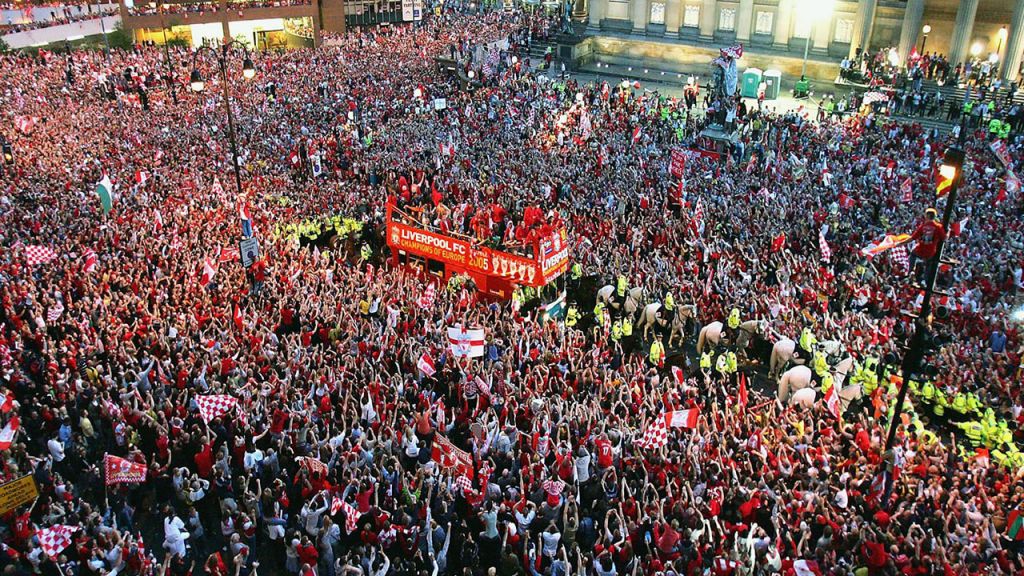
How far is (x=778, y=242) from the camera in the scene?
20.9 m

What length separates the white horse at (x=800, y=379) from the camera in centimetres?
1562

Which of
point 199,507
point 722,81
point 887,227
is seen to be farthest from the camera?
point 722,81

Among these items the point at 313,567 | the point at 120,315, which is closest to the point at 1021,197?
the point at 313,567

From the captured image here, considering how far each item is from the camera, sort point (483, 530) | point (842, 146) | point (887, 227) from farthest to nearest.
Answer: point (842, 146) → point (887, 227) → point (483, 530)

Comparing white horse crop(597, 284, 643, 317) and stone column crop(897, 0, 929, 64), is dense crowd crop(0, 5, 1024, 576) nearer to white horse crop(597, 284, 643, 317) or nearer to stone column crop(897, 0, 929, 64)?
white horse crop(597, 284, 643, 317)

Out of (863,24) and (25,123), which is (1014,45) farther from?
(25,123)

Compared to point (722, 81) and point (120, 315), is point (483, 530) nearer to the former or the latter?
point (120, 315)

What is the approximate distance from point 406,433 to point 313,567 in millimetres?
2908

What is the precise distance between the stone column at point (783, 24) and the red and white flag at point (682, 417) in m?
42.6

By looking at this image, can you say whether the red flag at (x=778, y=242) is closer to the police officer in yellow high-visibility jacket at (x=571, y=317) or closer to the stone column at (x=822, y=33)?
the police officer in yellow high-visibility jacket at (x=571, y=317)

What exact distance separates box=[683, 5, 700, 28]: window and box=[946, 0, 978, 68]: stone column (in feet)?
51.8

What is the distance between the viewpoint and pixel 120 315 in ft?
59.6

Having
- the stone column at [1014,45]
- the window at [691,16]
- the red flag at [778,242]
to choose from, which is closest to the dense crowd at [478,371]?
the red flag at [778,242]

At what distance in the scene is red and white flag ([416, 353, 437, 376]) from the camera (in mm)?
15477
